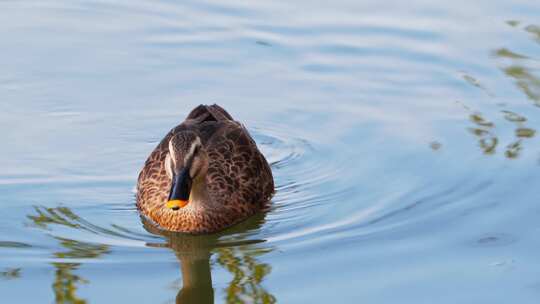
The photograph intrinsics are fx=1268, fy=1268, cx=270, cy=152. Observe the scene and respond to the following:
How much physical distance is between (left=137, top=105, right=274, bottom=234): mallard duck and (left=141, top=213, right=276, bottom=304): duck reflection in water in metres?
0.12

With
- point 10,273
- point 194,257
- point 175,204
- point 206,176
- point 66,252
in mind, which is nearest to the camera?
point 10,273

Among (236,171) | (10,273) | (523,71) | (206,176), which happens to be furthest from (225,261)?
(523,71)

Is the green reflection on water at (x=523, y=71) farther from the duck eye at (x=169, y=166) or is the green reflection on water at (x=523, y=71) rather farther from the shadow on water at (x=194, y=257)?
the duck eye at (x=169, y=166)

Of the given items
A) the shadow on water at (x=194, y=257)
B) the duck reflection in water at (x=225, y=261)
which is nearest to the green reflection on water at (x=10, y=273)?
the shadow on water at (x=194, y=257)

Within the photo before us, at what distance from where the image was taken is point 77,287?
9570 mm

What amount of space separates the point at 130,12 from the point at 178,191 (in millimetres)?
6359

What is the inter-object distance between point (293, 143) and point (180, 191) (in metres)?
2.93

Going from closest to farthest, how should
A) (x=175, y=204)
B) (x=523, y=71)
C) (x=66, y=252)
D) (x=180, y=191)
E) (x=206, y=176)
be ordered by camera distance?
(x=175, y=204) < (x=180, y=191) < (x=66, y=252) < (x=206, y=176) < (x=523, y=71)

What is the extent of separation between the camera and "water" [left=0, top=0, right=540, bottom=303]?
983cm

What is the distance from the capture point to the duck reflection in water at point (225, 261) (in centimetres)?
962

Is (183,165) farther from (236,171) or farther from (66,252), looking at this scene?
(236,171)

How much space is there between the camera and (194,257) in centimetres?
1043

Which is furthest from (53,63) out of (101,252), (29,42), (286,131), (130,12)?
(101,252)

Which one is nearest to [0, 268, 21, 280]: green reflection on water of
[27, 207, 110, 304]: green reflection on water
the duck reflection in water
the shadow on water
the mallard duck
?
the shadow on water
